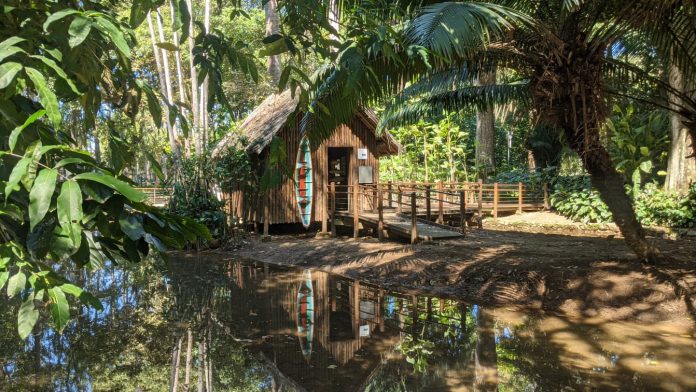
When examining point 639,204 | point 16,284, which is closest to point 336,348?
point 16,284

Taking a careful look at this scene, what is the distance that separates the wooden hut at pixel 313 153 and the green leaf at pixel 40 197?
1195cm

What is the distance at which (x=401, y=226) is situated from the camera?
11961 millimetres

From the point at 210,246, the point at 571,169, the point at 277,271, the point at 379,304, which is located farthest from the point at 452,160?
the point at 379,304

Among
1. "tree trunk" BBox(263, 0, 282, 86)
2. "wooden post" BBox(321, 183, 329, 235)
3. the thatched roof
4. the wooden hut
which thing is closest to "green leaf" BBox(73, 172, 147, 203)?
the thatched roof

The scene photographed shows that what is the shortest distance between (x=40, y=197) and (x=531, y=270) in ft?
24.0

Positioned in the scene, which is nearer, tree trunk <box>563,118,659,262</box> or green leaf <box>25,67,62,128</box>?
green leaf <box>25,67,62,128</box>

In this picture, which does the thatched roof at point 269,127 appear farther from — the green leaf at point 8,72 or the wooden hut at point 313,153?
the green leaf at point 8,72

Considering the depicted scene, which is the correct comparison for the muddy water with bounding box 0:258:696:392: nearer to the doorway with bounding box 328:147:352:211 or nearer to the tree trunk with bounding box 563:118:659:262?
the tree trunk with bounding box 563:118:659:262

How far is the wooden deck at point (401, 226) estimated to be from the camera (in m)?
11.4

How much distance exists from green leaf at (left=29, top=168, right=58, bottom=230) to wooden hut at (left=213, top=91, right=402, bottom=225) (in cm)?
1195

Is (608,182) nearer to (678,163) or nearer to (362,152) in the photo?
(678,163)

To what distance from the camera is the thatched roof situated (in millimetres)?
13203

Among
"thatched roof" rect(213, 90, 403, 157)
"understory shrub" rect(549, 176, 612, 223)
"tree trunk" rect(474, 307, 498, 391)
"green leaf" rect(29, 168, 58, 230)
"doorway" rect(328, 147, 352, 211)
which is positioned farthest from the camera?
"doorway" rect(328, 147, 352, 211)

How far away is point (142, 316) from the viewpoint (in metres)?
7.01
